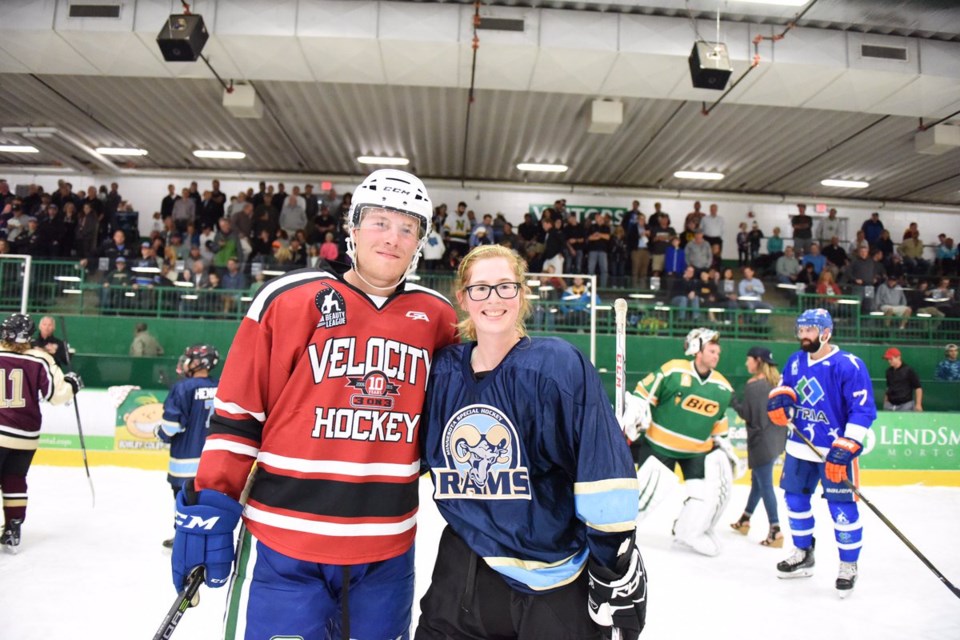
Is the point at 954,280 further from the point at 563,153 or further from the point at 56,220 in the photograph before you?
the point at 56,220

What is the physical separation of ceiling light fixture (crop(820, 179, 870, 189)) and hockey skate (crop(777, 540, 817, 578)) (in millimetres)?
12835

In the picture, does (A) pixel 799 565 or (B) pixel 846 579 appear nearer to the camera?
(B) pixel 846 579

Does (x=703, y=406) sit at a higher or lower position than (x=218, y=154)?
lower

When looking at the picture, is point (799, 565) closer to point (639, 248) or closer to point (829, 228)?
point (639, 248)

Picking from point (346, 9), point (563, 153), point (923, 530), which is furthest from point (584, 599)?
point (563, 153)

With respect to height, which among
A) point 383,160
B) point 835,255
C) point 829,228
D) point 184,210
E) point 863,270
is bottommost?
point 863,270

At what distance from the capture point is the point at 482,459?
1.66 metres

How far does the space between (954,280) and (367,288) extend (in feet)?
38.3

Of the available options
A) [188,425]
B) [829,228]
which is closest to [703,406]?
[188,425]

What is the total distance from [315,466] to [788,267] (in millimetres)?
13269

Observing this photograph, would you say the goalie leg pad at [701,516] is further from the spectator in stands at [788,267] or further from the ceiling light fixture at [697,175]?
the ceiling light fixture at [697,175]

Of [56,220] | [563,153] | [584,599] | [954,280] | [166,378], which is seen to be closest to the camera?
[584,599]

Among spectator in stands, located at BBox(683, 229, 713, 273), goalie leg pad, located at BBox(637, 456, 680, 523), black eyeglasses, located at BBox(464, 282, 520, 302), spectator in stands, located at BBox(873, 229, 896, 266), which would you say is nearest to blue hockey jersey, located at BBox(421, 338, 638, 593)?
black eyeglasses, located at BBox(464, 282, 520, 302)

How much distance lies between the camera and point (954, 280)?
10414 mm
